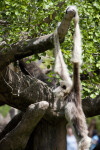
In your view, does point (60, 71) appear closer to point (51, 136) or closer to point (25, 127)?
point (25, 127)

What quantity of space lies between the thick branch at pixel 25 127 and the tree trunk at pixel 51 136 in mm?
478

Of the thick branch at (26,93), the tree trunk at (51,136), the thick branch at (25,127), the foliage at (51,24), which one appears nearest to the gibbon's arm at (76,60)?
the foliage at (51,24)

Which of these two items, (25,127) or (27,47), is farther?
(25,127)

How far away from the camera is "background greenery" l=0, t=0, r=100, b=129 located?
17.9 ft

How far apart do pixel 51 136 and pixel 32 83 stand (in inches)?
48.6

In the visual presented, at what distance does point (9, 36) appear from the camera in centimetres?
543

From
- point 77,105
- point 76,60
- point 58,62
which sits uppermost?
point 76,60

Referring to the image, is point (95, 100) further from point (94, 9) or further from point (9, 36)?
point (9, 36)

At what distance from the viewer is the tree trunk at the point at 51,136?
672 centimetres

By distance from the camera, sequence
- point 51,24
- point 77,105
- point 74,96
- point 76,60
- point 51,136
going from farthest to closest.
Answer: point 51,136 < point 51,24 < point 77,105 < point 74,96 < point 76,60

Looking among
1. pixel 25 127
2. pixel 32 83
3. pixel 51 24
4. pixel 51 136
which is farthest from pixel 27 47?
pixel 51 136

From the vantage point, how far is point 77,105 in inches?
178

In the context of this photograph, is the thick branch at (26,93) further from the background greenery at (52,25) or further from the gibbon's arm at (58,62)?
the gibbon's arm at (58,62)

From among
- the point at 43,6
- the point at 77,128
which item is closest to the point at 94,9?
the point at 43,6
